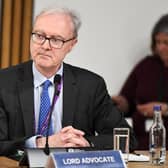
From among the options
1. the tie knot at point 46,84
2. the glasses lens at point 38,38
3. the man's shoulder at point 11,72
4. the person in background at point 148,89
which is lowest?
the person in background at point 148,89

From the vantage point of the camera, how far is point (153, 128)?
302cm

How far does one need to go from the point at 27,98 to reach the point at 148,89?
2198mm

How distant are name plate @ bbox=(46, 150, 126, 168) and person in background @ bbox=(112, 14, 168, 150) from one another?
2786 mm

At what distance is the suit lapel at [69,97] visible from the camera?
3.48 meters

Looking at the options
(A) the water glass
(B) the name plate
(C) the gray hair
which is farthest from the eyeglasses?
(B) the name plate

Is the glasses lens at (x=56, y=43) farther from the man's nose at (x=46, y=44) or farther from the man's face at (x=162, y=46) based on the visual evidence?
the man's face at (x=162, y=46)

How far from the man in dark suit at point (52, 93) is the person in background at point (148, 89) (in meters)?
1.78

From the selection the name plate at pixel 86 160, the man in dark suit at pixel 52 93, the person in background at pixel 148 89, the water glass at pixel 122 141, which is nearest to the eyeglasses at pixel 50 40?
the man in dark suit at pixel 52 93

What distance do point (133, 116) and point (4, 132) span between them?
2.34 m

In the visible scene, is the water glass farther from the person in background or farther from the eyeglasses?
the person in background

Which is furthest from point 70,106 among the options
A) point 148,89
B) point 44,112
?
point 148,89

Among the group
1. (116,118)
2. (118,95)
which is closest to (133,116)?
(118,95)

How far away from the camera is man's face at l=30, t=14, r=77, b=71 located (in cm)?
337

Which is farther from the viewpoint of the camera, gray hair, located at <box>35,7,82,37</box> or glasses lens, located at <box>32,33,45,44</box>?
gray hair, located at <box>35,7,82,37</box>
